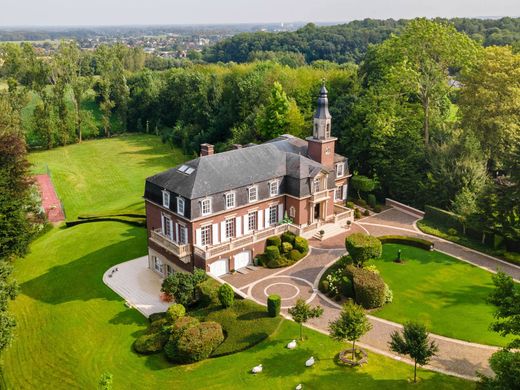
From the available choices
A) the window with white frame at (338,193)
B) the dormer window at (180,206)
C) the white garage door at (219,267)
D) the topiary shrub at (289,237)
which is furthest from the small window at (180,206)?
the window with white frame at (338,193)

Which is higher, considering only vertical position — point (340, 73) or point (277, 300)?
point (340, 73)

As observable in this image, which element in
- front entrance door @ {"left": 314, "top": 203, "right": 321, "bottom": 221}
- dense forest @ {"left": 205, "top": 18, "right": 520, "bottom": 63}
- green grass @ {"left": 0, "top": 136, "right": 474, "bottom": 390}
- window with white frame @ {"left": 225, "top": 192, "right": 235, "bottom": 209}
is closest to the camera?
green grass @ {"left": 0, "top": 136, "right": 474, "bottom": 390}

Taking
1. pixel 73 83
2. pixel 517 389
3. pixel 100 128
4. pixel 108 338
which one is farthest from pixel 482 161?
pixel 100 128

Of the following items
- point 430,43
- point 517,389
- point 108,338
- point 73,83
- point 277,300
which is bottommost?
point 108,338

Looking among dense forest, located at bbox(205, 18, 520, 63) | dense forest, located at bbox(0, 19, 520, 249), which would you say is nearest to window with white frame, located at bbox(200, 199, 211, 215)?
dense forest, located at bbox(0, 19, 520, 249)

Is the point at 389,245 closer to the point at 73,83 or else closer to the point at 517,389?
the point at 517,389

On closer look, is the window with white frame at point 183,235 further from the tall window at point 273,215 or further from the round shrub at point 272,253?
the tall window at point 273,215

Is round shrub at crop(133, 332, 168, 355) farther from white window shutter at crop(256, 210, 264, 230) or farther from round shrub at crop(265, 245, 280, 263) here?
white window shutter at crop(256, 210, 264, 230)
